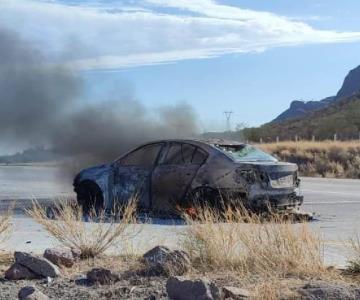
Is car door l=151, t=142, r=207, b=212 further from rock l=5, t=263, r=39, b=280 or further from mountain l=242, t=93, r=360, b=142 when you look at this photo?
mountain l=242, t=93, r=360, b=142

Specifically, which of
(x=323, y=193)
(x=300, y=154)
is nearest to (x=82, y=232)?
(x=323, y=193)

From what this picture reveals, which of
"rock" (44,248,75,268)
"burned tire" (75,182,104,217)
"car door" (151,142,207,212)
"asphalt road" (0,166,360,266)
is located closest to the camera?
"rock" (44,248,75,268)

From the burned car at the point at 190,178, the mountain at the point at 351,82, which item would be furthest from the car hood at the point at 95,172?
the mountain at the point at 351,82

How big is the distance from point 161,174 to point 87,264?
5.62 meters

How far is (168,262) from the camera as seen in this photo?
7.68 meters

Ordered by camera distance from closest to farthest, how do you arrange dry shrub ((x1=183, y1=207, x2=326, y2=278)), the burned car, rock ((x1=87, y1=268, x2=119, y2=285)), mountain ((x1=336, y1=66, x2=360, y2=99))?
rock ((x1=87, y1=268, x2=119, y2=285)) < dry shrub ((x1=183, y1=207, x2=326, y2=278)) < the burned car < mountain ((x1=336, y1=66, x2=360, y2=99))

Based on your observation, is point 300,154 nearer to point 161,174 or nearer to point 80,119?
point 80,119

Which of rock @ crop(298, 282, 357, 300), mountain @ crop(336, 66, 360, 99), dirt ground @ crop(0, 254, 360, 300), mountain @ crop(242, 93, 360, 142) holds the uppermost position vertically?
mountain @ crop(336, 66, 360, 99)

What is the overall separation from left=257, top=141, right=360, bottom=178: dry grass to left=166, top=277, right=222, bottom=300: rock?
→ 96.1 feet

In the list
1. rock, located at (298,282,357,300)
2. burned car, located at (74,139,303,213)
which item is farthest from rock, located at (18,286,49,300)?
burned car, located at (74,139,303,213)

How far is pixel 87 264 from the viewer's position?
8531 mm

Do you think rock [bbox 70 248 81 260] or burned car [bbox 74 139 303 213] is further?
burned car [bbox 74 139 303 213]

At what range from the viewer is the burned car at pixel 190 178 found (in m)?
13.2

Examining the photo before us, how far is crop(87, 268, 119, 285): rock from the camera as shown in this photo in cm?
740
